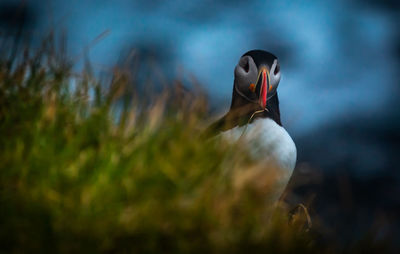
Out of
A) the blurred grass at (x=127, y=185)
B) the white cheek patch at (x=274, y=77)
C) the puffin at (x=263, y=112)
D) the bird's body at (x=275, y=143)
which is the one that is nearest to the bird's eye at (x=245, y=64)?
the puffin at (x=263, y=112)

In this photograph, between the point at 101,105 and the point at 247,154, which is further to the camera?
the point at 101,105

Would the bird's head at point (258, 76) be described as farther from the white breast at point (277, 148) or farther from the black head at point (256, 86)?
the white breast at point (277, 148)

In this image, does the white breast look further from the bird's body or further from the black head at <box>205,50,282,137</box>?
the black head at <box>205,50,282,137</box>

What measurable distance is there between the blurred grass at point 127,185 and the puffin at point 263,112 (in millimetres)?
1257

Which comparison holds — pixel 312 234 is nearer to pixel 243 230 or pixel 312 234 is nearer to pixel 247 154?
pixel 247 154

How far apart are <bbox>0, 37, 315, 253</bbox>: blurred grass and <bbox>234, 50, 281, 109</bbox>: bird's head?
82.6 inches

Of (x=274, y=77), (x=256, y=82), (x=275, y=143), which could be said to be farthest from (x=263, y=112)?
(x=275, y=143)

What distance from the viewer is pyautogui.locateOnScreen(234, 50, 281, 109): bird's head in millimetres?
6492

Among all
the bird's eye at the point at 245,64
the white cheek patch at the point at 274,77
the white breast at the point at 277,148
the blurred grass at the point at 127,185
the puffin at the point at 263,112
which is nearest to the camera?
the blurred grass at the point at 127,185

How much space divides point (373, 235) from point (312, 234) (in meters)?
0.92

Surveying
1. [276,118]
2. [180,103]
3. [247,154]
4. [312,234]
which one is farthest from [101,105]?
[276,118]

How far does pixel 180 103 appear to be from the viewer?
4.46m

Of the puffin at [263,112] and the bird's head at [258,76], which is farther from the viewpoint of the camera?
the bird's head at [258,76]

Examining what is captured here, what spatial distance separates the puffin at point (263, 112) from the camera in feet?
18.9
